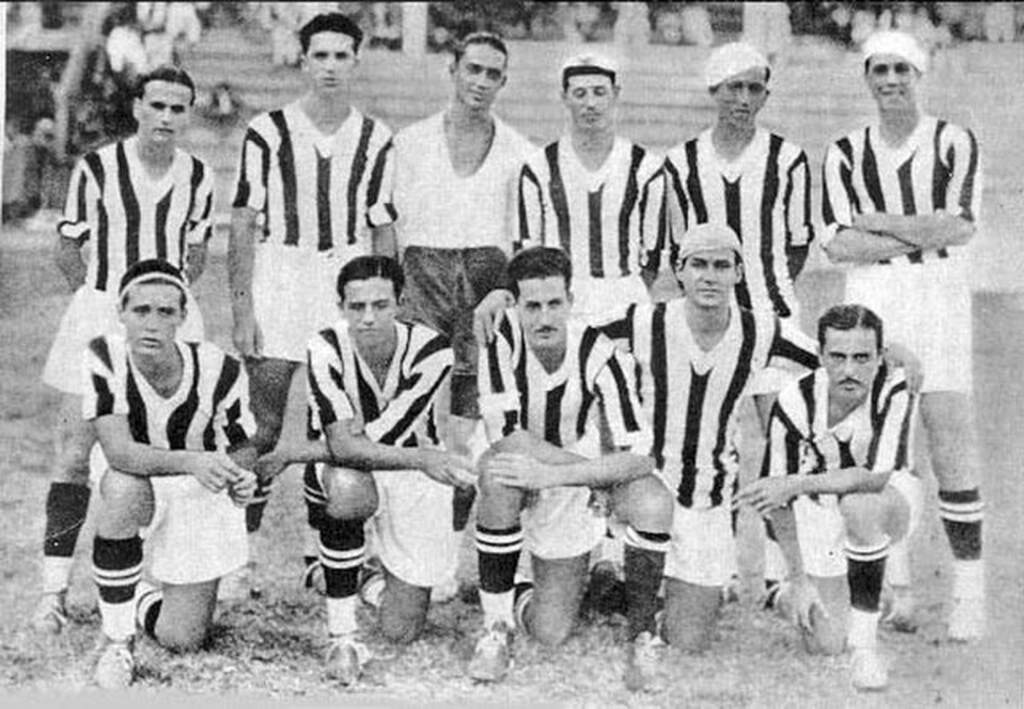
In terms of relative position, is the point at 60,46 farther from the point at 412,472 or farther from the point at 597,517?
the point at 597,517

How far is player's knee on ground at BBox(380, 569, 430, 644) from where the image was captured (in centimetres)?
232

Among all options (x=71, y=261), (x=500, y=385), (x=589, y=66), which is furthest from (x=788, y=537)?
(x=71, y=261)

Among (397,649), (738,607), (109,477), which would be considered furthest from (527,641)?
(109,477)

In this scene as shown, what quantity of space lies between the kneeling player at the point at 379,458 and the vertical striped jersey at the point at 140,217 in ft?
1.04

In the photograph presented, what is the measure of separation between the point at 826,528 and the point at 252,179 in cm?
125

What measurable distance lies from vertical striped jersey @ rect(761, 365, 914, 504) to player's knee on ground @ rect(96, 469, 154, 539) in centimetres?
113

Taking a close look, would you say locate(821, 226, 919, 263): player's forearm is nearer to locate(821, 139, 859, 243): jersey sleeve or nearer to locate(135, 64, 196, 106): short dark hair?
locate(821, 139, 859, 243): jersey sleeve

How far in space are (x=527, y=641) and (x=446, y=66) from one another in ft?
3.59

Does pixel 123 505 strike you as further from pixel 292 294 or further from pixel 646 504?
pixel 646 504

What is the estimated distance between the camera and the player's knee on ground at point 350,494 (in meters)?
2.29

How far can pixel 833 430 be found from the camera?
2293 mm

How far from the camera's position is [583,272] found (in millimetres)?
2316

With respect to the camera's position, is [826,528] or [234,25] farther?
[234,25]

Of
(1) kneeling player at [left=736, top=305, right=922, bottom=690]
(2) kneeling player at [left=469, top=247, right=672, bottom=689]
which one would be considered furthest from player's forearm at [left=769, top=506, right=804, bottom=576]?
(2) kneeling player at [left=469, top=247, right=672, bottom=689]
